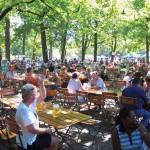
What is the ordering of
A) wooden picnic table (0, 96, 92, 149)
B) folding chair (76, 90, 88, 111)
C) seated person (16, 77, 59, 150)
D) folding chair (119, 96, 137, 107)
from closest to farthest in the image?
seated person (16, 77, 59, 150) < wooden picnic table (0, 96, 92, 149) < folding chair (119, 96, 137, 107) < folding chair (76, 90, 88, 111)

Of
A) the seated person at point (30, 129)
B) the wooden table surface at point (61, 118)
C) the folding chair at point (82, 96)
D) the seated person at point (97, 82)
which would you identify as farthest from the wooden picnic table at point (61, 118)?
the seated person at point (97, 82)

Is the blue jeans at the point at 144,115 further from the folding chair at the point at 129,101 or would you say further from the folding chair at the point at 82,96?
the folding chair at the point at 82,96

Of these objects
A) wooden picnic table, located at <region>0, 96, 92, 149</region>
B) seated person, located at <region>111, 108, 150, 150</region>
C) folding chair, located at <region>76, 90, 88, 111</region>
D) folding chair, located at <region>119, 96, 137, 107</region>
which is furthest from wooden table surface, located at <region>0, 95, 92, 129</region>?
folding chair, located at <region>76, 90, 88, 111</region>

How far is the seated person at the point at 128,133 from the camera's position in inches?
146

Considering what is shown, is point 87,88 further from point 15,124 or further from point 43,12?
point 43,12

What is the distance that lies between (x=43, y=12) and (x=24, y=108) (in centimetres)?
1437

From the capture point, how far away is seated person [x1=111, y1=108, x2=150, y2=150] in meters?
3.70

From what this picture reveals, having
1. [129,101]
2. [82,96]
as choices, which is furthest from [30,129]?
[82,96]

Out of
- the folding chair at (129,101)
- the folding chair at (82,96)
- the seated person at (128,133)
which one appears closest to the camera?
the seated person at (128,133)

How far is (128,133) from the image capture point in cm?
373

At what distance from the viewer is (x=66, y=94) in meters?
8.19

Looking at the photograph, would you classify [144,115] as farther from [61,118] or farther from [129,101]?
[61,118]

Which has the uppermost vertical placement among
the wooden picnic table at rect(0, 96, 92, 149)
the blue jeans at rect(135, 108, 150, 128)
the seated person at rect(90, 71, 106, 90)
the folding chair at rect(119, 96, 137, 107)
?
the seated person at rect(90, 71, 106, 90)

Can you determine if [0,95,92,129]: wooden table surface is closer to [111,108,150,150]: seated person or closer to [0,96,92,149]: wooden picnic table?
[0,96,92,149]: wooden picnic table
